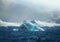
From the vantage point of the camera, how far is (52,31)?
21406 mm

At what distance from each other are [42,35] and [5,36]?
4917mm

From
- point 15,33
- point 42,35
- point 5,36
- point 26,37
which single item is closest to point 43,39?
point 42,35

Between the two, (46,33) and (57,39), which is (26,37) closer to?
(46,33)

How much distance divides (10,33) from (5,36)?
2.88 feet

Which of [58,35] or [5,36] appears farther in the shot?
[58,35]

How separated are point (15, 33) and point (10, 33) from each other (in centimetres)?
76

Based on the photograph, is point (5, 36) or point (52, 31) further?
point (52, 31)

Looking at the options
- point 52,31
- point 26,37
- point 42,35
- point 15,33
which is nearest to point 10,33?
point 15,33

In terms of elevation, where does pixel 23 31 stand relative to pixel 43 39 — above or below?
above

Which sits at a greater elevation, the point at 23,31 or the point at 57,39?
the point at 23,31

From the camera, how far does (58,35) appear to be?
70.0 feet

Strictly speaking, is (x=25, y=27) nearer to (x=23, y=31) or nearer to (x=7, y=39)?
(x=23, y=31)

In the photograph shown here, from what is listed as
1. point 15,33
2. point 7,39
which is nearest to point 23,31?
point 15,33

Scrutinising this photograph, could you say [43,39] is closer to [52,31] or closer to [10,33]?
[52,31]
